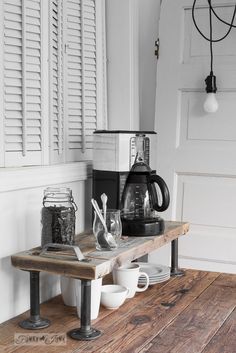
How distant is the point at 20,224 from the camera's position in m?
1.88

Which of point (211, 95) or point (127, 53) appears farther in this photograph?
point (127, 53)

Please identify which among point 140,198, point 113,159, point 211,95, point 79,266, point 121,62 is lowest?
point 79,266

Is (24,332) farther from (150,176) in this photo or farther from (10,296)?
(150,176)

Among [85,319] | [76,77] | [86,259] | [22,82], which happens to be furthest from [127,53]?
[85,319]

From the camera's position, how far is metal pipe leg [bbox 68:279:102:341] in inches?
64.4

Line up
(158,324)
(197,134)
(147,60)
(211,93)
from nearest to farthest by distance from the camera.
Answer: (158,324) < (211,93) < (197,134) < (147,60)

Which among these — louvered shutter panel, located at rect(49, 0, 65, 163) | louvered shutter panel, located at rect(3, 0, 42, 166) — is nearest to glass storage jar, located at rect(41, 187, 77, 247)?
louvered shutter panel, located at rect(3, 0, 42, 166)

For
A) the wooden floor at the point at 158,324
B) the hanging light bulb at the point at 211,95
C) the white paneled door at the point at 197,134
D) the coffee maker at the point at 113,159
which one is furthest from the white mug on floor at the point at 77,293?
the hanging light bulb at the point at 211,95

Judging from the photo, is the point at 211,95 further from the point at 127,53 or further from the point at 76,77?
the point at 76,77

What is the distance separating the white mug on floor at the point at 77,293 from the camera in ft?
5.85

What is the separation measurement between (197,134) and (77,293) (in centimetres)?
103

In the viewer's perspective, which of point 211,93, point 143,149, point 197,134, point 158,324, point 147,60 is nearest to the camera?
point 158,324

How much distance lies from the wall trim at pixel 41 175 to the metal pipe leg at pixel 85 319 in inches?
15.4

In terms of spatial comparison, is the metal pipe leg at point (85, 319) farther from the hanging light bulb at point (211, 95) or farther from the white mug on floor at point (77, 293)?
the hanging light bulb at point (211, 95)
